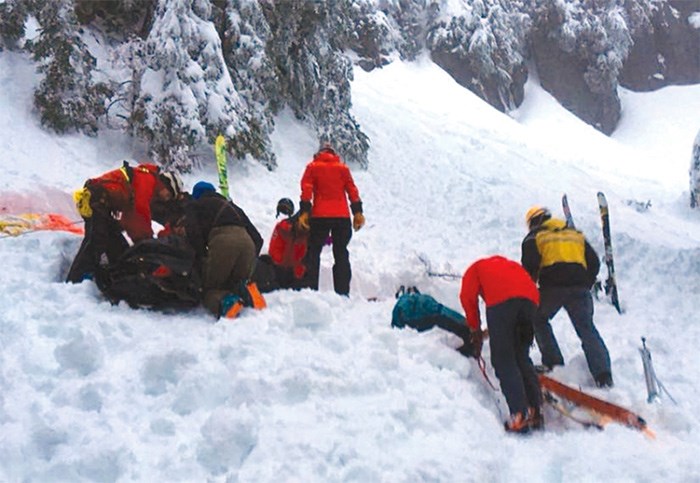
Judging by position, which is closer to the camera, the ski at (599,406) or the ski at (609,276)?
the ski at (599,406)

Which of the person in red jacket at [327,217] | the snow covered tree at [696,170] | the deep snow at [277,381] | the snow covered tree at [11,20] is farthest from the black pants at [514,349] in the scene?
the snow covered tree at [696,170]

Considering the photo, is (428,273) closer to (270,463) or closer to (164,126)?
(164,126)

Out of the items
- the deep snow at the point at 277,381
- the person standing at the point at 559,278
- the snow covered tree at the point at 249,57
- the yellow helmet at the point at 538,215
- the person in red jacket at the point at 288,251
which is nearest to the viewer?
the deep snow at the point at 277,381

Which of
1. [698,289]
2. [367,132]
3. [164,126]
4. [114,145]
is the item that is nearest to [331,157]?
[164,126]

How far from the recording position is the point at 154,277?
4.59 m

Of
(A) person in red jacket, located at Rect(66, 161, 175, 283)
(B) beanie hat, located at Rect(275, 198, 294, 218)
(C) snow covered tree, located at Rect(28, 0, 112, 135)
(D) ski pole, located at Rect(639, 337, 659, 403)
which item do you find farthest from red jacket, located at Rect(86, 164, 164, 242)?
(D) ski pole, located at Rect(639, 337, 659, 403)

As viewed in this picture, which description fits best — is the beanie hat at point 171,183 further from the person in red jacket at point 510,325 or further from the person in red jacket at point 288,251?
the person in red jacket at point 510,325

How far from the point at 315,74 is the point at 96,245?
28.6 ft

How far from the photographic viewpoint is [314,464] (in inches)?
114

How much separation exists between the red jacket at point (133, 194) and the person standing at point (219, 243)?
0.50 metres

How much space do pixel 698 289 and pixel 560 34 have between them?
94.8 feet

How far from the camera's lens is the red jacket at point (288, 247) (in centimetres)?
677

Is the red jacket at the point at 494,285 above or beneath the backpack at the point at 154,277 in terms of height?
above

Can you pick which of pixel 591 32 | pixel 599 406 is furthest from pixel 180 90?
pixel 591 32
